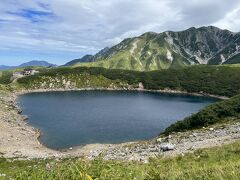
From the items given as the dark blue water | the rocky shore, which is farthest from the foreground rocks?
the dark blue water

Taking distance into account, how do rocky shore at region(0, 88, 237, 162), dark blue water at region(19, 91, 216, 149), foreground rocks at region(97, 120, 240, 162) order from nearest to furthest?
1. foreground rocks at region(97, 120, 240, 162)
2. rocky shore at region(0, 88, 237, 162)
3. dark blue water at region(19, 91, 216, 149)

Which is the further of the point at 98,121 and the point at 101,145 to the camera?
the point at 98,121

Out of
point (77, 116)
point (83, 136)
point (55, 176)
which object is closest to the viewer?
point (55, 176)

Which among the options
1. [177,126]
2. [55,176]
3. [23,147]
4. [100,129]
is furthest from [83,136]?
[55,176]

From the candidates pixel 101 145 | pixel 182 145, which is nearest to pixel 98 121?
pixel 101 145

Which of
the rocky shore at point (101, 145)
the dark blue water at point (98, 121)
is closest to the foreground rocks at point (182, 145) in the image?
the rocky shore at point (101, 145)

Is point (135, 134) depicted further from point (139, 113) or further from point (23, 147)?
point (139, 113)

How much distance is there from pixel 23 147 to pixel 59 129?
2970 centimetres

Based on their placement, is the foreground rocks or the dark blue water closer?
the foreground rocks

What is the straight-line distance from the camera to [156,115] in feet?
465

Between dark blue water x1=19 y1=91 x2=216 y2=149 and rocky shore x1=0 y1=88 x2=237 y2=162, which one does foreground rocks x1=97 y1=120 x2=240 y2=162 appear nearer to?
rocky shore x1=0 y1=88 x2=237 y2=162

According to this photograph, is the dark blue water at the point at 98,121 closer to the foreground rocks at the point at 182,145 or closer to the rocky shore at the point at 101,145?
the rocky shore at the point at 101,145

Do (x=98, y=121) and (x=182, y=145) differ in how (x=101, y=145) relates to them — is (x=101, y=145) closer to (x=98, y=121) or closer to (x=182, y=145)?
(x=182, y=145)

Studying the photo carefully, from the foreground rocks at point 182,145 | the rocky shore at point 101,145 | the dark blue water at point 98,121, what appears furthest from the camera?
the dark blue water at point 98,121
